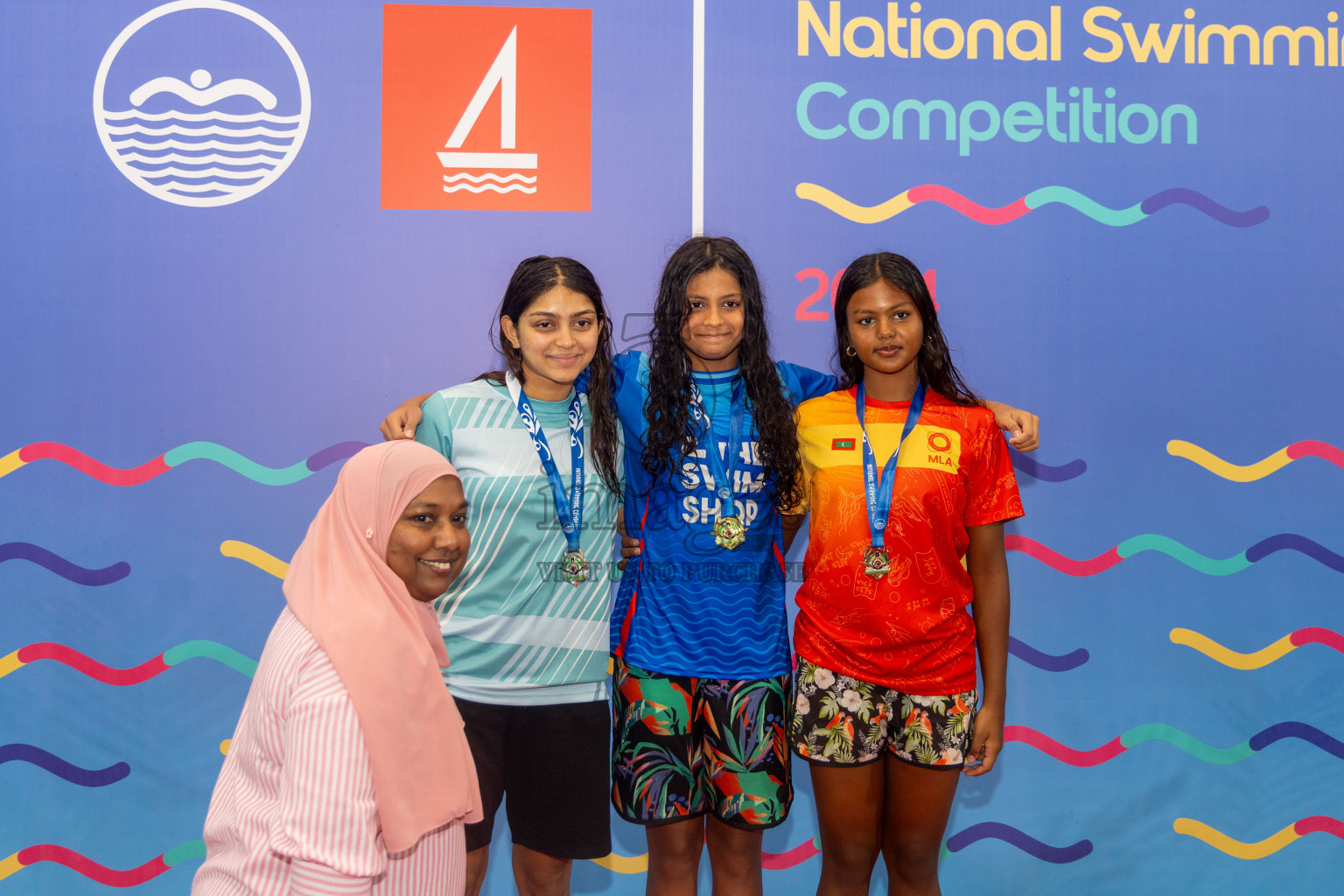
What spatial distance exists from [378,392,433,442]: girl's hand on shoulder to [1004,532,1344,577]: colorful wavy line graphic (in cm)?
187

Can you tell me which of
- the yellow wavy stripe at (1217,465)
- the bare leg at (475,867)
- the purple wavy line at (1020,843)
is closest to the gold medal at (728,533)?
the bare leg at (475,867)

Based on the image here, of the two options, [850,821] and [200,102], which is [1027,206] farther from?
[200,102]

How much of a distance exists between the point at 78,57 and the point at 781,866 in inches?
132

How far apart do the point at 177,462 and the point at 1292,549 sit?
3.60 meters

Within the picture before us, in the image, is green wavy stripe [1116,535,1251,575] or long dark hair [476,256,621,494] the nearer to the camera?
long dark hair [476,256,621,494]

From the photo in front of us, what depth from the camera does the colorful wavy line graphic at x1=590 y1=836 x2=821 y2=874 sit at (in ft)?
9.13

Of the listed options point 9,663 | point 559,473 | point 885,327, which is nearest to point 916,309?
point 885,327

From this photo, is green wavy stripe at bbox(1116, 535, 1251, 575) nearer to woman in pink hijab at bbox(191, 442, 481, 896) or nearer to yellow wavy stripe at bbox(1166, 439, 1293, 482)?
yellow wavy stripe at bbox(1166, 439, 1293, 482)

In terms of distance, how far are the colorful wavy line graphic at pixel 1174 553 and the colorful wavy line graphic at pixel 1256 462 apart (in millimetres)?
223

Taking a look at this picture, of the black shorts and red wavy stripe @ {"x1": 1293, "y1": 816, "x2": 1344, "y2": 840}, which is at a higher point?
the black shorts

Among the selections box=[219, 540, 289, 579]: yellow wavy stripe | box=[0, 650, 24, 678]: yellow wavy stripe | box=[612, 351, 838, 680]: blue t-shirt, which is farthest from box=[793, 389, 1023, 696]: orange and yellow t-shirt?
box=[0, 650, 24, 678]: yellow wavy stripe

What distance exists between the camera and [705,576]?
1996mm

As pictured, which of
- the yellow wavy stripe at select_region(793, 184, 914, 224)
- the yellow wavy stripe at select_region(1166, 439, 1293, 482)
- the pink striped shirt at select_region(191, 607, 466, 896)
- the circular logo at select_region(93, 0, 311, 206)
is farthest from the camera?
the yellow wavy stripe at select_region(1166, 439, 1293, 482)

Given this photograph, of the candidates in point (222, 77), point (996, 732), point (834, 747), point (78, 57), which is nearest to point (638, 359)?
point (834, 747)
